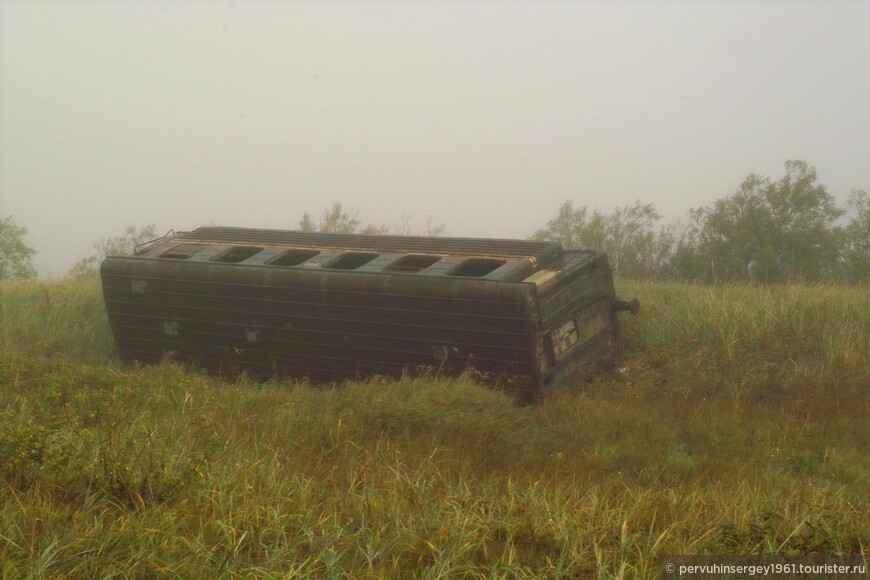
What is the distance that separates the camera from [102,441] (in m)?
5.46

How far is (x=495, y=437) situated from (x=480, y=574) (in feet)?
11.6

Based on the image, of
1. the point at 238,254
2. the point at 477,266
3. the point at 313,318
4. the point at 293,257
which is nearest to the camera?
the point at 313,318

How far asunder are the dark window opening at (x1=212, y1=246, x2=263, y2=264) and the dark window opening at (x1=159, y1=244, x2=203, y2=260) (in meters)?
0.44

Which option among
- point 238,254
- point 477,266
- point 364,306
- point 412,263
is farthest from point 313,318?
point 238,254

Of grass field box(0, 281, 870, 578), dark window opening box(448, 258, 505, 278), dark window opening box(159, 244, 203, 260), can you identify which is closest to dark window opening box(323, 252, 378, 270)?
dark window opening box(448, 258, 505, 278)

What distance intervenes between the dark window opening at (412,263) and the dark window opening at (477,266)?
38 cm

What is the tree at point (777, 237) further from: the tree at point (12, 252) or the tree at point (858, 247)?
the tree at point (12, 252)

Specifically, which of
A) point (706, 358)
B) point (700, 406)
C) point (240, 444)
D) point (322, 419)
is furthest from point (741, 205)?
point (240, 444)

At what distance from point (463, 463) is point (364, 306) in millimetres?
3594

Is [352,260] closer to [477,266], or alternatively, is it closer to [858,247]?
[477,266]

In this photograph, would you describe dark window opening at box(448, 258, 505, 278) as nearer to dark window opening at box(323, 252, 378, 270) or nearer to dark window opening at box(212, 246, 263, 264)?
dark window opening at box(323, 252, 378, 270)

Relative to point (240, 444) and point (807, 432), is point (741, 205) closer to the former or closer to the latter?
point (807, 432)

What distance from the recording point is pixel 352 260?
11.1 m

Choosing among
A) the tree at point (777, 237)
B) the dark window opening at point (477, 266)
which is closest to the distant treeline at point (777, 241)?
the tree at point (777, 237)
